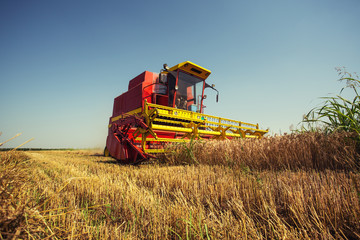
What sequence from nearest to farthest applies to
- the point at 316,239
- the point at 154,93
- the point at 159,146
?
1. the point at 316,239
2. the point at 159,146
3. the point at 154,93

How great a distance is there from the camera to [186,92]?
7.06 m

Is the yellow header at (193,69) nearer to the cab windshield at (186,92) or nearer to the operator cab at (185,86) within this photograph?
the operator cab at (185,86)

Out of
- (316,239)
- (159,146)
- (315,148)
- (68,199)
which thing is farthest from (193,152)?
(316,239)

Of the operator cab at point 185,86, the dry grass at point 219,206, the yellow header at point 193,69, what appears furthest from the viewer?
Answer: the operator cab at point 185,86

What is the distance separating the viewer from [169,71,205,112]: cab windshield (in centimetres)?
675

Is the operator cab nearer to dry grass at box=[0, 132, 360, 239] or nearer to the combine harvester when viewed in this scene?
the combine harvester

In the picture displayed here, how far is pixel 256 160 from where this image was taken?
3301 mm

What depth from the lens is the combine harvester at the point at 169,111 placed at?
517 centimetres

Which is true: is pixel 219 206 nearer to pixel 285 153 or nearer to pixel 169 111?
pixel 285 153

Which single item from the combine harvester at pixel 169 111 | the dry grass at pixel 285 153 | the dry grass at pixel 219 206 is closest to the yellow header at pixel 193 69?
the combine harvester at pixel 169 111

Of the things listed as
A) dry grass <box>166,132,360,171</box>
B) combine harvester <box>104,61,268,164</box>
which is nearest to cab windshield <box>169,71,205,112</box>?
combine harvester <box>104,61,268,164</box>

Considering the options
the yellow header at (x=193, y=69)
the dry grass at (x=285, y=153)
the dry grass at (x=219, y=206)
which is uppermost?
the yellow header at (x=193, y=69)

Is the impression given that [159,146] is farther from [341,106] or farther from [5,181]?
[5,181]

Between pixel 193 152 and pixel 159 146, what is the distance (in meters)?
1.27
